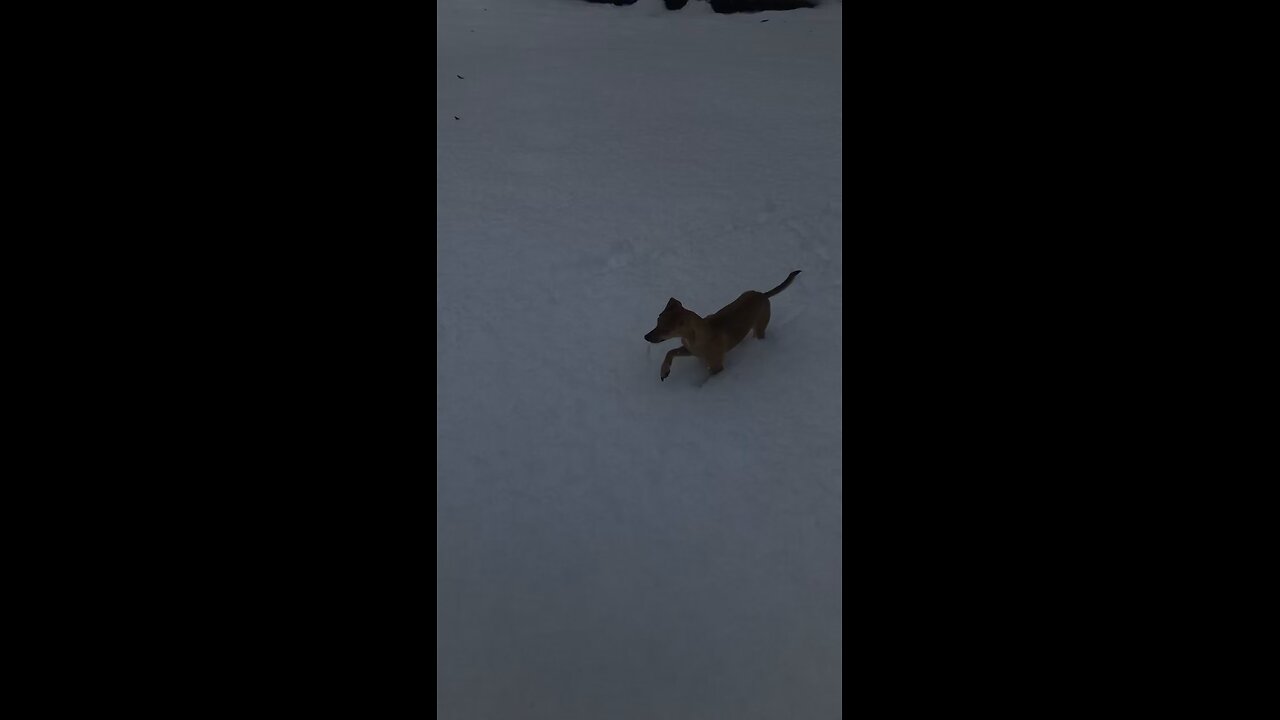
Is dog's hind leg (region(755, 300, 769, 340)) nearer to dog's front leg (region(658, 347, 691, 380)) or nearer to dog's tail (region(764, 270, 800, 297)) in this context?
dog's tail (region(764, 270, 800, 297))

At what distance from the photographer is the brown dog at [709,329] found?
1587 millimetres

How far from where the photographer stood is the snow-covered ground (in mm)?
1187

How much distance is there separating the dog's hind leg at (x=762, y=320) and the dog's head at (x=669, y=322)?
0.20 metres

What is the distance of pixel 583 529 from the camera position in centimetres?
133

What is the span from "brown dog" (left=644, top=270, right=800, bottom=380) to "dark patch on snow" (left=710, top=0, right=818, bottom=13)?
2482 millimetres

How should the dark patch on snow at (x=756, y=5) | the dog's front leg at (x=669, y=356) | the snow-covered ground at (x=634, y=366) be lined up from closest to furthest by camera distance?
the snow-covered ground at (x=634, y=366)
the dog's front leg at (x=669, y=356)
the dark patch on snow at (x=756, y=5)

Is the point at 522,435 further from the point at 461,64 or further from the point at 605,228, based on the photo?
the point at 461,64

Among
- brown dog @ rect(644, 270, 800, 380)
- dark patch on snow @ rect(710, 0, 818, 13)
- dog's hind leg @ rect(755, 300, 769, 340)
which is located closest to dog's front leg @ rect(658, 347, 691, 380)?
brown dog @ rect(644, 270, 800, 380)

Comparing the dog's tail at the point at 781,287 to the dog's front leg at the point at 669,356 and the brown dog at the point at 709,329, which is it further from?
the dog's front leg at the point at 669,356

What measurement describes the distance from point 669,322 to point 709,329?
0.09m

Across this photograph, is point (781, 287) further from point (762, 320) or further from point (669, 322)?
point (669, 322)

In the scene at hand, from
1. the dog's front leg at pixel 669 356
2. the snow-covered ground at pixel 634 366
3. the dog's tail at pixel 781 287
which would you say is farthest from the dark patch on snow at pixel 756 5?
the dog's front leg at pixel 669 356

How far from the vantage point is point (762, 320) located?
1.72 meters

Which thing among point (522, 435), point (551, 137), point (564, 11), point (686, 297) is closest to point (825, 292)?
point (686, 297)
